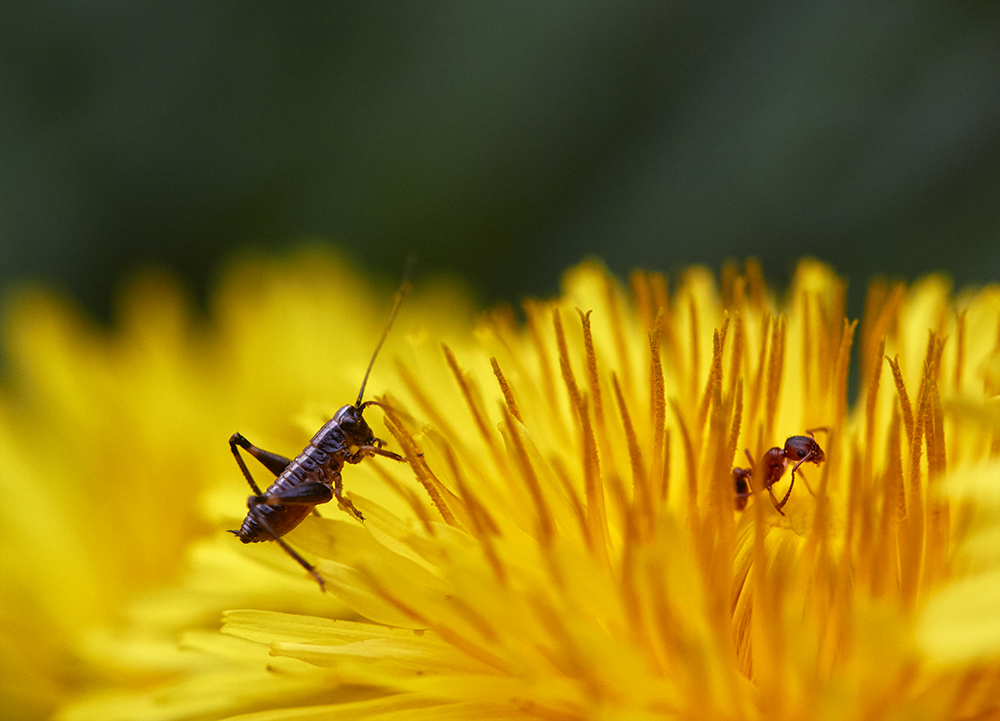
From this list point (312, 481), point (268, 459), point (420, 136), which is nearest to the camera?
point (312, 481)

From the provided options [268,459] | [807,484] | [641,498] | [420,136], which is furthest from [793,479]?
[420,136]

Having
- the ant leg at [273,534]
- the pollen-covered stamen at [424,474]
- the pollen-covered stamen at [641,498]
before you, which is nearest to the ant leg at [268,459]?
the ant leg at [273,534]

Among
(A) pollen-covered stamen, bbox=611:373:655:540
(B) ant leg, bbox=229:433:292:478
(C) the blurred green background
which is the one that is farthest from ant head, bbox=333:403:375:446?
(C) the blurred green background

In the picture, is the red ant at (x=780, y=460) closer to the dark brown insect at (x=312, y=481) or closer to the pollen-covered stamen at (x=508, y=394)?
the pollen-covered stamen at (x=508, y=394)

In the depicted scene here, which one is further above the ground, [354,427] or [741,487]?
[354,427]

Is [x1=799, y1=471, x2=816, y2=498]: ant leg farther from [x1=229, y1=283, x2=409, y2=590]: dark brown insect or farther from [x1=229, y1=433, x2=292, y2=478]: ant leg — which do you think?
[x1=229, y1=433, x2=292, y2=478]: ant leg

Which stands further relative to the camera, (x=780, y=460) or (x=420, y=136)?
(x=420, y=136)

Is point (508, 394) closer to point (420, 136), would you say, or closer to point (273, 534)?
point (273, 534)

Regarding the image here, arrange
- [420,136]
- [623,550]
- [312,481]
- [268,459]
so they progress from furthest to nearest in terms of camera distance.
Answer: [420,136] < [268,459] < [312,481] < [623,550]
